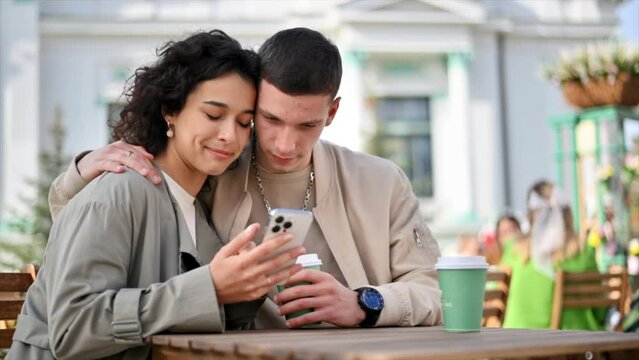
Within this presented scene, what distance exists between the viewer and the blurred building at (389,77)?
18.3m

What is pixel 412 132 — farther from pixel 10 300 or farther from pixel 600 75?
pixel 10 300

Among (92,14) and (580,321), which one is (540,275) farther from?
(92,14)

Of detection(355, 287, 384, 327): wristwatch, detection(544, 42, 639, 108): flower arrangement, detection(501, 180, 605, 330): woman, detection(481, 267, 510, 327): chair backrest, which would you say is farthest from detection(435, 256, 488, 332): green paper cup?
detection(544, 42, 639, 108): flower arrangement

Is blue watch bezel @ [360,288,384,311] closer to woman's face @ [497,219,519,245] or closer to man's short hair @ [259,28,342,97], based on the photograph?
man's short hair @ [259,28,342,97]

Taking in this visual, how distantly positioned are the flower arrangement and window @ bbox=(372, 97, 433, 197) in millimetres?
9407

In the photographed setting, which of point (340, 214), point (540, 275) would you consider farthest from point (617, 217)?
point (340, 214)

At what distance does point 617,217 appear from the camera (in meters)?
8.15

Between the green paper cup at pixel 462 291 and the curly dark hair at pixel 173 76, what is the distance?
65 cm

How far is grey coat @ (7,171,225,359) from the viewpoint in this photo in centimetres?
203

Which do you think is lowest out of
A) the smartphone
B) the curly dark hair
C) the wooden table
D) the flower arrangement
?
the wooden table

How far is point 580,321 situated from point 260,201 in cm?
331

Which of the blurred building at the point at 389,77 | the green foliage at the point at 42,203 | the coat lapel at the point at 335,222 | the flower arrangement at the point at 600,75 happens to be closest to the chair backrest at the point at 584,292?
the coat lapel at the point at 335,222

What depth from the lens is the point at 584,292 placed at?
5203 mm

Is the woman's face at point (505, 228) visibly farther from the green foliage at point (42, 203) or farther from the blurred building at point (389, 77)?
the blurred building at point (389, 77)
